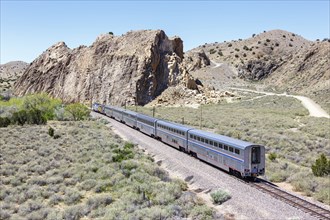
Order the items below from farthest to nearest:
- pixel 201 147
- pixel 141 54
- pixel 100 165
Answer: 1. pixel 141 54
2. pixel 201 147
3. pixel 100 165

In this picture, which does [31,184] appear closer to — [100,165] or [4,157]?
[100,165]

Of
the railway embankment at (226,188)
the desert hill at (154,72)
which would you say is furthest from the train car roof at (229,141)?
the desert hill at (154,72)

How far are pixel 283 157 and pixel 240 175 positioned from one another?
11250mm

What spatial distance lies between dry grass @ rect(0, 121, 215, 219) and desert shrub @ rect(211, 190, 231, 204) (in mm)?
1112

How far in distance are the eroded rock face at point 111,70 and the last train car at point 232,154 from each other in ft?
201

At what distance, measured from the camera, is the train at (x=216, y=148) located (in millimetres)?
22156

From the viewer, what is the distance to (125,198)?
18109 mm

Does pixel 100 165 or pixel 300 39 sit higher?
pixel 300 39

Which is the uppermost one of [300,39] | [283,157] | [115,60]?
[300,39]

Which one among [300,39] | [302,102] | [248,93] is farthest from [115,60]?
[300,39]

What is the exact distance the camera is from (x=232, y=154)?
23234mm

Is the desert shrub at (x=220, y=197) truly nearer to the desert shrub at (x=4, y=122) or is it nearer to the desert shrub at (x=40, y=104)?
the desert shrub at (x=4, y=122)

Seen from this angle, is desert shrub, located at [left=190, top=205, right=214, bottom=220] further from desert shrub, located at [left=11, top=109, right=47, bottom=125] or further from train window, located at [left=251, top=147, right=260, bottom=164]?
desert shrub, located at [left=11, top=109, right=47, bottom=125]

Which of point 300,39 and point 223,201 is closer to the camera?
point 223,201
